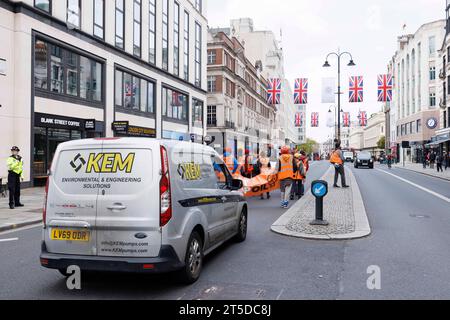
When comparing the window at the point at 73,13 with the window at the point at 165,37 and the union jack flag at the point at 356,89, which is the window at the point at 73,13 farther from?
the union jack flag at the point at 356,89

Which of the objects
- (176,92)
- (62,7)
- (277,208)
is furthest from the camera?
(176,92)

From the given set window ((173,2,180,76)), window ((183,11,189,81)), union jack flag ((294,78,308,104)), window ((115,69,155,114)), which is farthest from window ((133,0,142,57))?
union jack flag ((294,78,308,104))

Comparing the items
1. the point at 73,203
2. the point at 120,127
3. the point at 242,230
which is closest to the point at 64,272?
the point at 73,203

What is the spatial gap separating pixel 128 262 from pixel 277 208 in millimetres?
8289

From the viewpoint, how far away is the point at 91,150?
4.92 m

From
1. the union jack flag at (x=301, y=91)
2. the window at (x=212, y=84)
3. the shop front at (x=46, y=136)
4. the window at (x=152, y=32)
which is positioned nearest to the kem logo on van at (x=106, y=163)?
the shop front at (x=46, y=136)

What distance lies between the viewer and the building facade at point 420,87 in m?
59.3

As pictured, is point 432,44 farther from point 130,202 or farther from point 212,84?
point 130,202

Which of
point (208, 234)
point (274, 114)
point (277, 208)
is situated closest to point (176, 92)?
point (277, 208)

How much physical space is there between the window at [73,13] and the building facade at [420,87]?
43.0 m

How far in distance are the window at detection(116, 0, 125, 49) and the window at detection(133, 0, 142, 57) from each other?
143cm

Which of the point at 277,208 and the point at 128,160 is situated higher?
the point at 128,160

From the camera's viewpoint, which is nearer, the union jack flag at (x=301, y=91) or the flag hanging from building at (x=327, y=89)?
the flag hanging from building at (x=327, y=89)

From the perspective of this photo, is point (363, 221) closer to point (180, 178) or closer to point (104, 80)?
point (180, 178)
